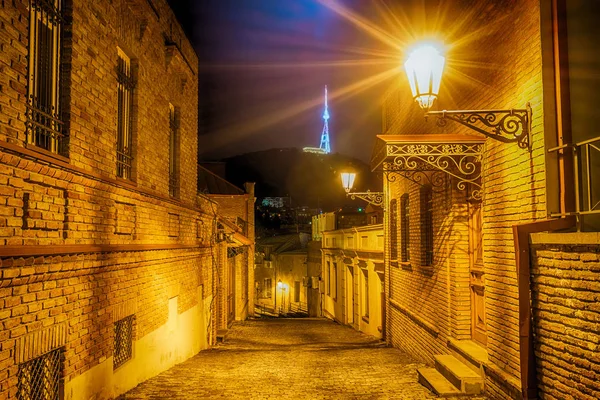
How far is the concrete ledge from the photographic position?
4246mm

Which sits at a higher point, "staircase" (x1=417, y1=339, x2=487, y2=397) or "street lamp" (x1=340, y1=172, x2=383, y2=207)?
"street lamp" (x1=340, y1=172, x2=383, y2=207)

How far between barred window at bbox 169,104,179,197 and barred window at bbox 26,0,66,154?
5.30 m

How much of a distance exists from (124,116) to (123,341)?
11.4ft

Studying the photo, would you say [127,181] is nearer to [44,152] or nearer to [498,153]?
[44,152]

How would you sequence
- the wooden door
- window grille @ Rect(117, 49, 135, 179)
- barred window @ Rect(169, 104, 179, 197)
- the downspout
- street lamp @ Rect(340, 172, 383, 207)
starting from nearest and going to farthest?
the downspout < window grille @ Rect(117, 49, 135, 179) < the wooden door < barred window @ Rect(169, 104, 179, 197) < street lamp @ Rect(340, 172, 383, 207)

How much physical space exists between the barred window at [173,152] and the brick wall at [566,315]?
25.3 ft

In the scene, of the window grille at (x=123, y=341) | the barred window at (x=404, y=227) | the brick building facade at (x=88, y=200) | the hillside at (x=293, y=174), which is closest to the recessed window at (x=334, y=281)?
the barred window at (x=404, y=227)

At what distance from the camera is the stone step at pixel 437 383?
6.72 m

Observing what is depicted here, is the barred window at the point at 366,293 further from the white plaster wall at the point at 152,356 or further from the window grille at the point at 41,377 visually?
the window grille at the point at 41,377

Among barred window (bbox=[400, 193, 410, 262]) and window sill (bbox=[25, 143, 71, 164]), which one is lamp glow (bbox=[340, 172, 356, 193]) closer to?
barred window (bbox=[400, 193, 410, 262])

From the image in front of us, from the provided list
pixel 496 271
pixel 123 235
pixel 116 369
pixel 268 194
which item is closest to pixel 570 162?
pixel 496 271

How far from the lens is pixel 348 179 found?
49.9ft

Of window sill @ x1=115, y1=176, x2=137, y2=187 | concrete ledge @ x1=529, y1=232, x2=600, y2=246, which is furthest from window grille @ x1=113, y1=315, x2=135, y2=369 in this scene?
concrete ledge @ x1=529, y1=232, x2=600, y2=246

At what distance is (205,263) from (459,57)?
8421mm
